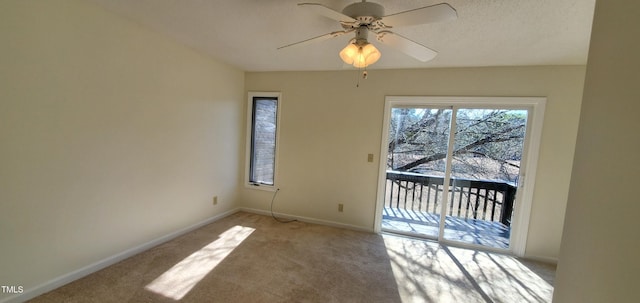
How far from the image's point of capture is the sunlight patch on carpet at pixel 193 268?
1.96m

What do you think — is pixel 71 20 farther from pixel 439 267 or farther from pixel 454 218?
pixel 454 218

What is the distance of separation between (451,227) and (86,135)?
4202 mm

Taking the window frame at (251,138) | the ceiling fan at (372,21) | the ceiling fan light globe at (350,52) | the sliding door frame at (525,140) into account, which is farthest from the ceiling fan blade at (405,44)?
the window frame at (251,138)

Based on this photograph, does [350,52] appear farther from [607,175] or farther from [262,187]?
[262,187]

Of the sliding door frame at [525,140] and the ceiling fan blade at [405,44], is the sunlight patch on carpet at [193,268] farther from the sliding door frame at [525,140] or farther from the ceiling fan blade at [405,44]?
the sliding door frame at [525,140]

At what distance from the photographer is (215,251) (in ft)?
8.62

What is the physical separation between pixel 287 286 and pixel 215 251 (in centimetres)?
103

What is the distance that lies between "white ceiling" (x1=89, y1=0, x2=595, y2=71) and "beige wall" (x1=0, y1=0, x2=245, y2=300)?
37 cm

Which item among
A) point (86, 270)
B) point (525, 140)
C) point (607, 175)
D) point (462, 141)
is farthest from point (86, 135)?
point (525, 140)

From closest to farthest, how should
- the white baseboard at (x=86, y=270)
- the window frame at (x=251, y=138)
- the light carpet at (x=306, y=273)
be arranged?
1. the white baseboard at (x=86, y=270)
2. the light carpet at (x=306, y=273)
3. the window frame at (x=251, y=138)

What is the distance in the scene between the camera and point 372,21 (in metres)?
1.58

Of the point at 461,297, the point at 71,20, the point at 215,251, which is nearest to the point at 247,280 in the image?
the point at 215,251

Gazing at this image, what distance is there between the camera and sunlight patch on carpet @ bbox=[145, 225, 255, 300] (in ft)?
6.44

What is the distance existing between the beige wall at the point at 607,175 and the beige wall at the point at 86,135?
3.12m
